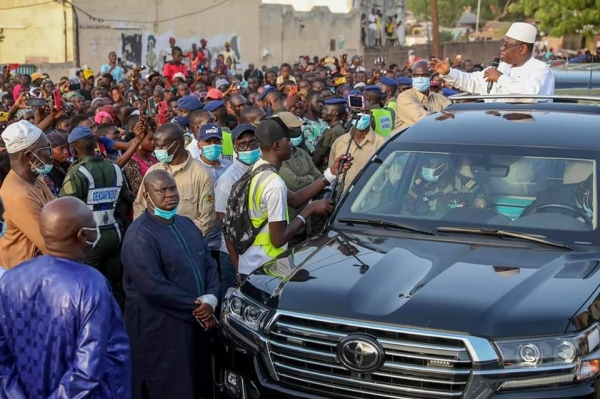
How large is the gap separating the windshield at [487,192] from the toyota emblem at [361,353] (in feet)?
4.09

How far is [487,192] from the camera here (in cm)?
535

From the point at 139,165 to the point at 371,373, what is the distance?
4262 mm

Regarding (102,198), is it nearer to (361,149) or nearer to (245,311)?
(245,311)

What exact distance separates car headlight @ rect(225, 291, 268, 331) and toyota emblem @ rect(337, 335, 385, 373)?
23.3 inches

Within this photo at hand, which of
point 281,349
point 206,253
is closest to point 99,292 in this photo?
point 281,349

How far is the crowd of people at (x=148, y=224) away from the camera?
367 cm

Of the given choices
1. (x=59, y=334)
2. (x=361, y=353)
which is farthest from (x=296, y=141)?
(x=59, y=334)

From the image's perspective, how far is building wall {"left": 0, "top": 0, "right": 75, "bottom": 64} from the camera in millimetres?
25344

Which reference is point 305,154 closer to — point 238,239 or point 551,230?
point 238,239

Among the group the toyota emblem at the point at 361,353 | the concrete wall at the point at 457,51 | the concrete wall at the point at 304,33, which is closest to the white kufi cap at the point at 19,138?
the toyota emblem at the point at 361,353

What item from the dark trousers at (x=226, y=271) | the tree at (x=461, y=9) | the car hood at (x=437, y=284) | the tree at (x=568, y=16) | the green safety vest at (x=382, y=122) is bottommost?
the dark trousers at (x=226, y=271)

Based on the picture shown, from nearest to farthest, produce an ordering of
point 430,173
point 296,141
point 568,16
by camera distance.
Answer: point 430,173, point 296,141, point 568,16

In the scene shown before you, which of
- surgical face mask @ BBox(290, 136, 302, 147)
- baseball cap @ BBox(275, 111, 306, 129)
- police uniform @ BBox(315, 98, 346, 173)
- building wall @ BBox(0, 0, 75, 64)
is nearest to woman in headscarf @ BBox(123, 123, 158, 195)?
baseball cap @ BBox(275, 111, 306, 129)

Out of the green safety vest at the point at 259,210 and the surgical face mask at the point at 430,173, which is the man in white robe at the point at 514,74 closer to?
the surgical face mask at the point at 430,173
